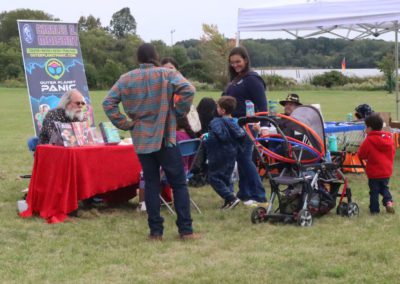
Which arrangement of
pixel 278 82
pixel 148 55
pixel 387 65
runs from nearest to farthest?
pixel 148 55, pixel 387 65, pixel 278 82

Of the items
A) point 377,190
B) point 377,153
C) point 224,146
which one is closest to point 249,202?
point 224,146

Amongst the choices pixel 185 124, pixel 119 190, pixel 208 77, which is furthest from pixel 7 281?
pixel 208 77

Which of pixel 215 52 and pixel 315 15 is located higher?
pixel 315 15

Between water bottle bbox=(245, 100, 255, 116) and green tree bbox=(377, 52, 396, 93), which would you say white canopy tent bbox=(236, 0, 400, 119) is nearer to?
water bottle bbox=(245, 100, 255, 116)

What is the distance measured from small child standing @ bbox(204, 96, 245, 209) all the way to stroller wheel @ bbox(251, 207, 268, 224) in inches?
27.7

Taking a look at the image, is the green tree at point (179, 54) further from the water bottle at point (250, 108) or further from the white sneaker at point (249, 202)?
the water bottle at point (250, 108)

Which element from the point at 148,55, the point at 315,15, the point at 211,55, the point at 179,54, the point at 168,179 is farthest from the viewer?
the point at 179,54

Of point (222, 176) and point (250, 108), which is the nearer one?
point (250, 108)

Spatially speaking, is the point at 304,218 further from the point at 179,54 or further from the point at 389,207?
the point at 179,54

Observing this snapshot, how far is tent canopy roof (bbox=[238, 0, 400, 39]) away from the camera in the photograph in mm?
9047

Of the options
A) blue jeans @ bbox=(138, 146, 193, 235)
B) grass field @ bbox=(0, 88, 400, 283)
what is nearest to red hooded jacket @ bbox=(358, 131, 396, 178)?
grass field @ bbox=(0, 88, 400, 283)

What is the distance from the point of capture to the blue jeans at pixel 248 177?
6.77 metres

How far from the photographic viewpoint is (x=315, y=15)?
9695 millimetres

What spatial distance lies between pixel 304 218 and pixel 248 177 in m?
1.19
